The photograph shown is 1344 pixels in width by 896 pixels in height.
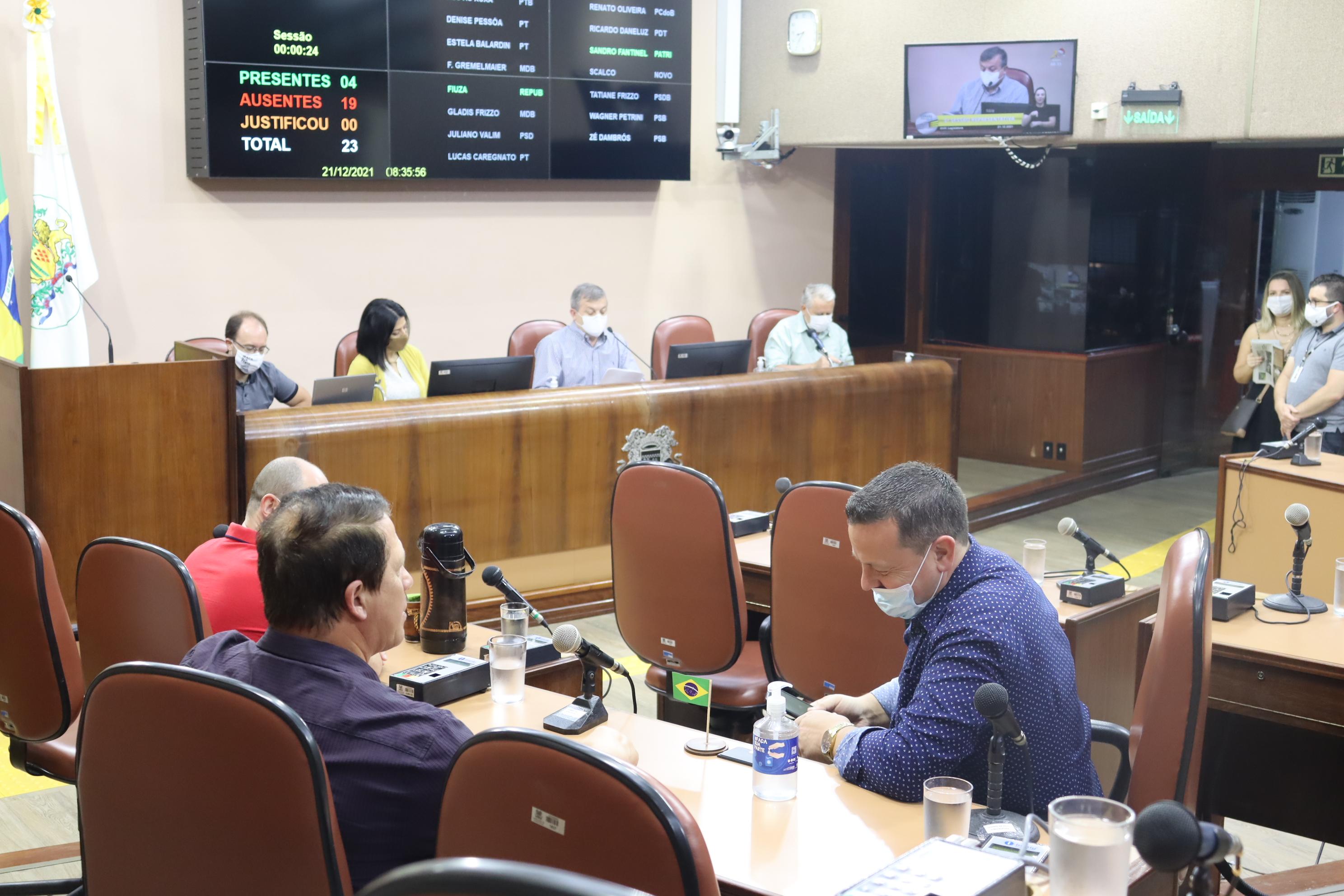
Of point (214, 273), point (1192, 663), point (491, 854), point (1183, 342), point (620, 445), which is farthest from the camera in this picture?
point (1183, 342)

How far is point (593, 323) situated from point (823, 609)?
3.29 m

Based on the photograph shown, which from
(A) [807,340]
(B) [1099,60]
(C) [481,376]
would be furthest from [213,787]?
(B) [1099,60]

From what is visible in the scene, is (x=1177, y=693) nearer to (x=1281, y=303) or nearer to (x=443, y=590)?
(x=443, y=590)

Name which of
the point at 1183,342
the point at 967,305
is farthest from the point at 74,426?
the point at 1183,342

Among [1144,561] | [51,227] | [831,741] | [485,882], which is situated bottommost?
[1144,561]

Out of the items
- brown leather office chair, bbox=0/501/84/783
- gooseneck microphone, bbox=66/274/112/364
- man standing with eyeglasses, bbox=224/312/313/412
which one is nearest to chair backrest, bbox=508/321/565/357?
man standing with eyeglasses, bbox=224/312/313/412

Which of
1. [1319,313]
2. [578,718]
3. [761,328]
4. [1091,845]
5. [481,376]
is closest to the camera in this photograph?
[1091,845]

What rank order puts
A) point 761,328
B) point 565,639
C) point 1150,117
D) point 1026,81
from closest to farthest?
1. point 565,639
2. point 1150,117
3. point 1026,81
4. point 761,328

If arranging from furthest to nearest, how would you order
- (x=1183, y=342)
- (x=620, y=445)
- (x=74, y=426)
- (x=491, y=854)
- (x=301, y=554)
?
(x=1183, y=342)
(x=620, y=445)
(x=74, y=426)
(x=301, y=554)
(x=491, y=854)

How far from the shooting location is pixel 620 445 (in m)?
5.53

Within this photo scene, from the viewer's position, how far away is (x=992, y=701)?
1.72m

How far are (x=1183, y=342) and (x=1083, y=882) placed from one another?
7936mm

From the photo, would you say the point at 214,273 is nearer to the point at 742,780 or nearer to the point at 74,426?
the point at 74,426

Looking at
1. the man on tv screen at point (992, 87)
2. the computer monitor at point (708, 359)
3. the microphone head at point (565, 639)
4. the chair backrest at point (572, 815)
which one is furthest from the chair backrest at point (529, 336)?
the chair backrest at point (572, 815)
